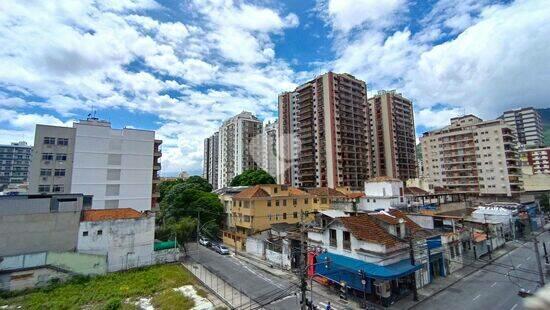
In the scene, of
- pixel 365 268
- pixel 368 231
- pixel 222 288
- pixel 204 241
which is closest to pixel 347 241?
pixel 368 231

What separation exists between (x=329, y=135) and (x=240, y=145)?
3972 cm

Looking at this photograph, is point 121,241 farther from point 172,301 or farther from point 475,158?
point 475,158

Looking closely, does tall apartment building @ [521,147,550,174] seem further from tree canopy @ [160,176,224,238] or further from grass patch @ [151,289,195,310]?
grass patch @ [151,289,195,310]

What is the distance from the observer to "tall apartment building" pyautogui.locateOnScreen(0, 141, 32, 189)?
394ft

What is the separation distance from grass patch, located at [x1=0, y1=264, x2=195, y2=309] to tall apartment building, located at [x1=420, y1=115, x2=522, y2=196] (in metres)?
62.1

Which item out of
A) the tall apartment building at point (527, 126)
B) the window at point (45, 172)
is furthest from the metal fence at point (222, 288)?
the tall apartment building at point (527, 126)

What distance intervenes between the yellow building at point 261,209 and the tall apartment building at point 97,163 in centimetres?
1782

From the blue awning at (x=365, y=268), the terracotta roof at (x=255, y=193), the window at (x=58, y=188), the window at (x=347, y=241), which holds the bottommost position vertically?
the blue awning at (x=365, y=268)

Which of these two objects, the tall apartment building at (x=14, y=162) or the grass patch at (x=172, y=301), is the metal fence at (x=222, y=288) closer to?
the grass patch at (x=172, y=301)

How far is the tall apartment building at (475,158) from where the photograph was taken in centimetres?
7225

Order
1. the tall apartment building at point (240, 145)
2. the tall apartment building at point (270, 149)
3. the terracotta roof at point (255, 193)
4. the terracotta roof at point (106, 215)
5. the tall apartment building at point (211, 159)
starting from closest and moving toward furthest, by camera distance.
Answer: the terracotta roof at point (106, 215) < the terracotta roof at point (255, 193) < the tall apartment building at point (270, 149) < the tall apartment building at point (240, 145) < the tall apartment building at point (211, 159)

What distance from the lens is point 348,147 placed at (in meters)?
83.4

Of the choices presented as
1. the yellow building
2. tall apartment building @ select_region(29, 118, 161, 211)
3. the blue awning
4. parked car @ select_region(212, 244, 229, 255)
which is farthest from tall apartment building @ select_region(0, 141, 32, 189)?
the blue awning

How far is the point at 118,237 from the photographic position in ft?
108
